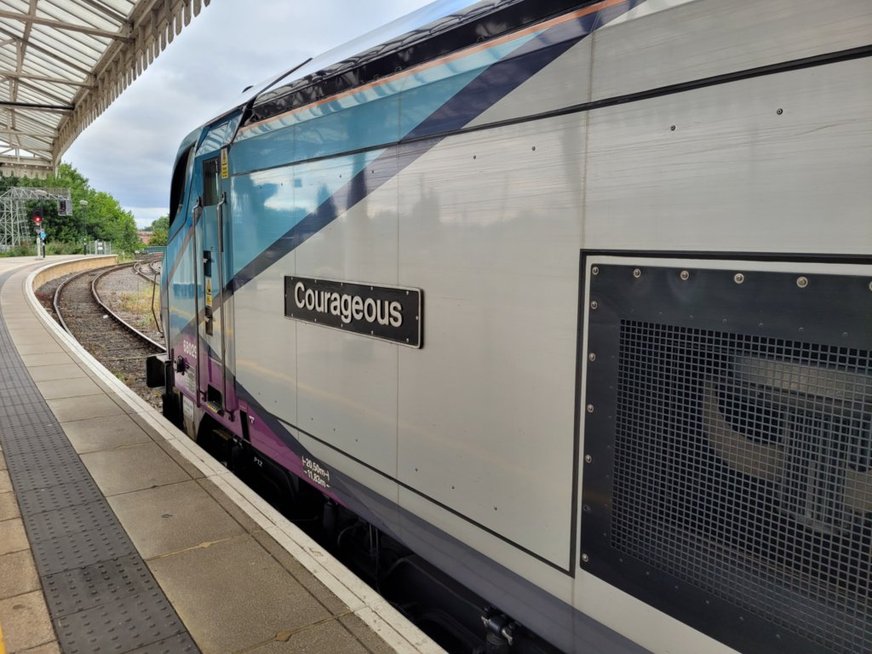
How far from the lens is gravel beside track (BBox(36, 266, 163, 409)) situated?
11711 millimetres

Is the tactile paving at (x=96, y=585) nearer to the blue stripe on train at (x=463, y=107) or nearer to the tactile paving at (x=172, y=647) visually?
the tactile paving at (x=172, y=647)

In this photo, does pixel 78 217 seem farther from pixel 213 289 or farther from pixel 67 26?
pixel 213 289

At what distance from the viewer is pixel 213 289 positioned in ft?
17.1

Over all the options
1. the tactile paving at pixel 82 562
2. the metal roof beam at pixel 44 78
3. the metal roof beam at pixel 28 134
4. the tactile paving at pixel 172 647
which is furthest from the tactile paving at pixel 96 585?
the metal roof beam at pixel 28 134

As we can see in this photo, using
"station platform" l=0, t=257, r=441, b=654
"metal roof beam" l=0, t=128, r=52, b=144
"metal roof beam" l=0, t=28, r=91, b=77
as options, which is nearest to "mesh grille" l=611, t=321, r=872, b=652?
"station platform" l=0, t=257, r=441, b=654

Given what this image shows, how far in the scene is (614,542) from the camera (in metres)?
2.10

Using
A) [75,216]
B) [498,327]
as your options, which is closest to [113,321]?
[498,327]

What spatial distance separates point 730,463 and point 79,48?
60.3 ft

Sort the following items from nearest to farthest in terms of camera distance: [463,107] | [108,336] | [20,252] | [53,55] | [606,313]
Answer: [606,313]
[463,107]
[108,336]
[53,55]
[20,252]

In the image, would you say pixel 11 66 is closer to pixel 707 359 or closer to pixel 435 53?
pixel 435 53

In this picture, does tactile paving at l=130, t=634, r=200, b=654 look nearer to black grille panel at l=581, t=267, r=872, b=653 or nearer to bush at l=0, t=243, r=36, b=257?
black grille panel at l=581, t=267, r=872, b=653

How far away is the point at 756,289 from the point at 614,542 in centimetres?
95

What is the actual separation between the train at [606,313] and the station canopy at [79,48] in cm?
890

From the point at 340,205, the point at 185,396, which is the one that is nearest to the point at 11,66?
the point at 185,396
